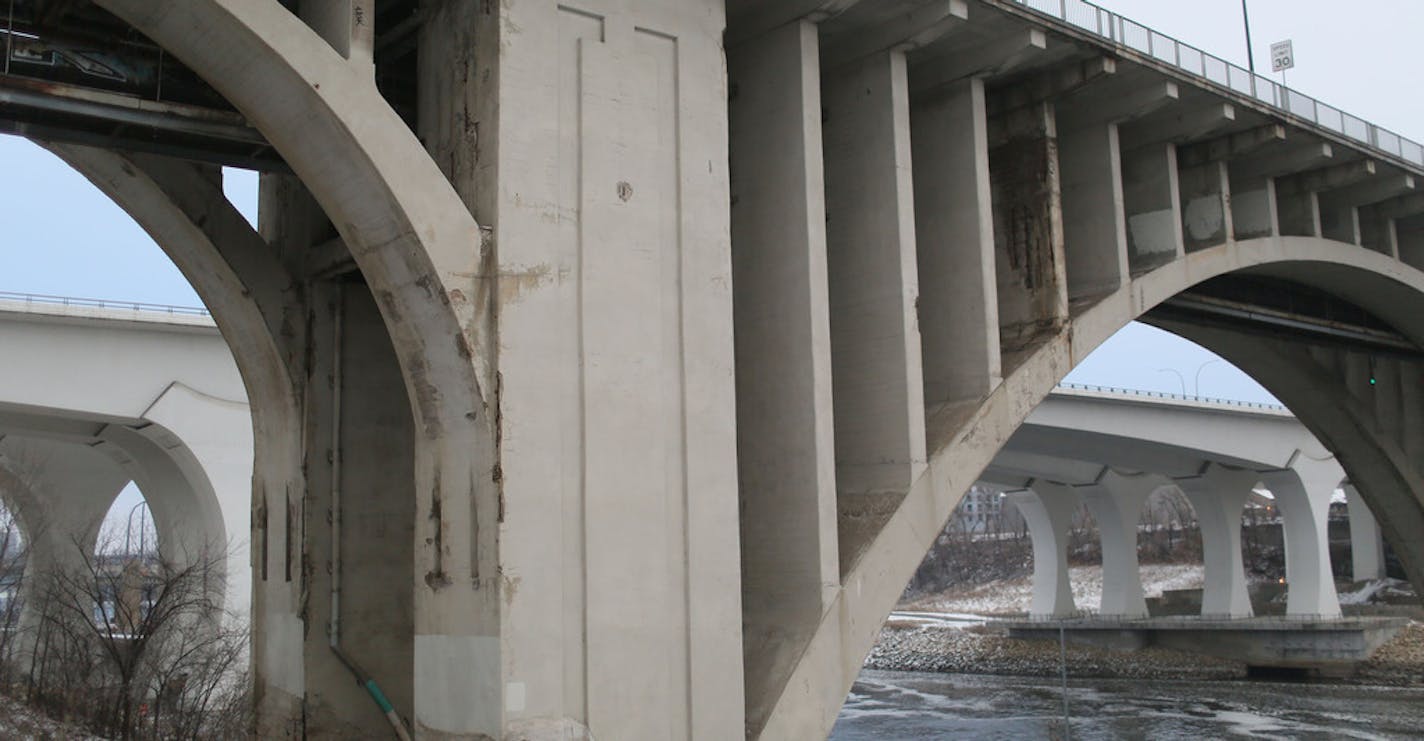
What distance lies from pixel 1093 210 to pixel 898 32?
5159 millimetres

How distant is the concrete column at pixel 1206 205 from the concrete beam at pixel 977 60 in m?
5.71

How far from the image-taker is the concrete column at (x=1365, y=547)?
247 ft

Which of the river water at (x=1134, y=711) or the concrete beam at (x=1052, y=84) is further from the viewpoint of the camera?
the river water at (x=1134, y=711)

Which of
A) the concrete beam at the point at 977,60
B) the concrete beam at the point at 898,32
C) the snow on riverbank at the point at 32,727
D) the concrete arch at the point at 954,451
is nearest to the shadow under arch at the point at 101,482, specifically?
the snow on riverbank at the point at 32,727

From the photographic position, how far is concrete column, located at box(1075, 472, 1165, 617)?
6016 centimetres

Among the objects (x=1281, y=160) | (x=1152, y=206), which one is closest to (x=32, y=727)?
(x=1152, y=206)

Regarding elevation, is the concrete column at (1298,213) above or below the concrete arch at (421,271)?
above

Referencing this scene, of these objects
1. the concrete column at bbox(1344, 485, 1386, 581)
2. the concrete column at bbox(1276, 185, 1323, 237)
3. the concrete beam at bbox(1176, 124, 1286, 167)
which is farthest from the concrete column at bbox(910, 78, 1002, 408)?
the concrete column at bbox(1344, 485, 1386, 581)

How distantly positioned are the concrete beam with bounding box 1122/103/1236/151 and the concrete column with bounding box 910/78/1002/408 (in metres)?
4.22

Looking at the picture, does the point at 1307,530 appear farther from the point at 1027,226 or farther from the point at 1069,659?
the point at 1027,226

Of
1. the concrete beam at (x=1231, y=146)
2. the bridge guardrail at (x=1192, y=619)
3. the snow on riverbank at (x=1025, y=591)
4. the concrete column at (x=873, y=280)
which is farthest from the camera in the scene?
the snow on riverbank at (x=1025, y=591)

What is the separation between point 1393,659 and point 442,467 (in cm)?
4540

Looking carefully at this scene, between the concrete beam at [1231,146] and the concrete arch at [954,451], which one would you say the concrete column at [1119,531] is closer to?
the concrete arch at [954,451]

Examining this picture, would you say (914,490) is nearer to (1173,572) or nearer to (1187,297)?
(1187,297)
